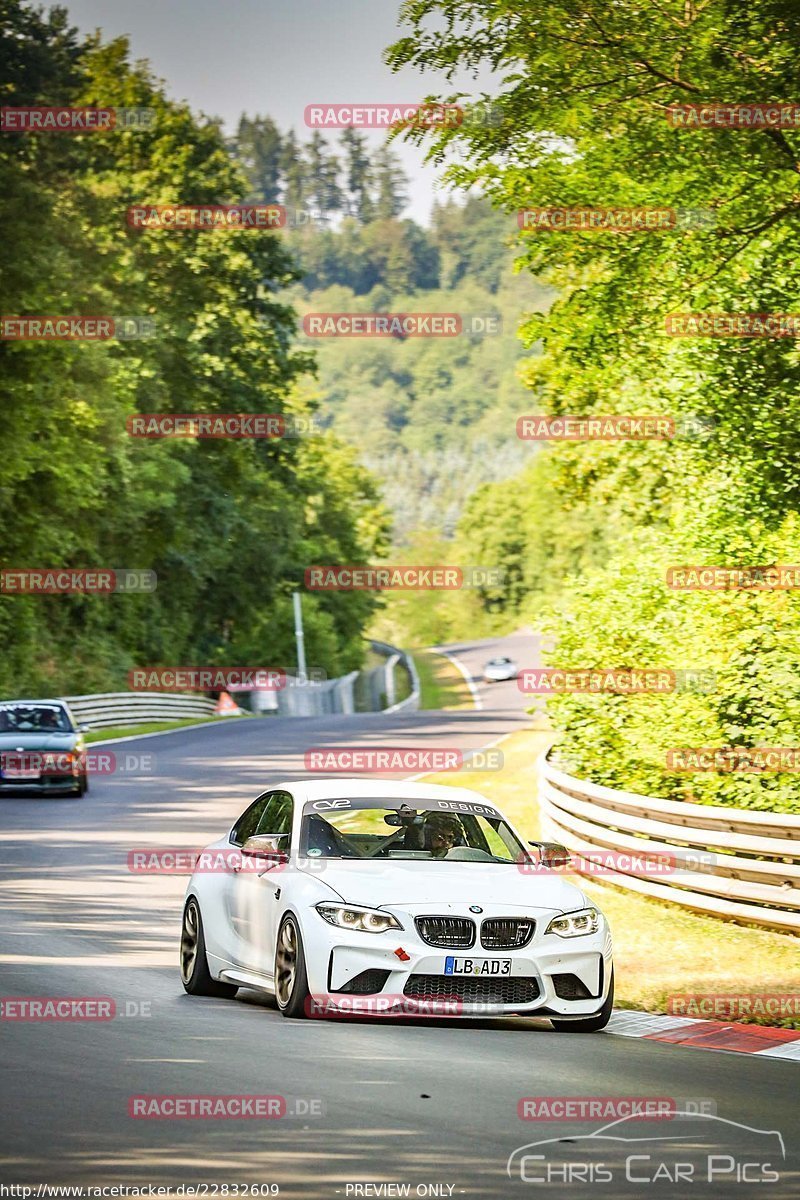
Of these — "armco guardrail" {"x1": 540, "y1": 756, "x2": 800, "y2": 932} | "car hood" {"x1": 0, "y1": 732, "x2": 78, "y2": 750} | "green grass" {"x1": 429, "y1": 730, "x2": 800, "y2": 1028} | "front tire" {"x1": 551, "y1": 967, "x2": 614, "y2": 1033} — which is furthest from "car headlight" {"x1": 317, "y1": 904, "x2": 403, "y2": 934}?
"car hood" {"x1": 0, "y1": 732, "x2": 78, "y2": 750}

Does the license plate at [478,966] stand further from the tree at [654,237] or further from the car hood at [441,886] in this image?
the tree at [654,237]

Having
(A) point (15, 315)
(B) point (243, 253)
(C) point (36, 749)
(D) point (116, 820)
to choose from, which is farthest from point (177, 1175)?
(B) point (243, 253)

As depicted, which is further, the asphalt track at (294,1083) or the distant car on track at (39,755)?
the distant car on track at (39,755)

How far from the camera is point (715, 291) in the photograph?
22578 millimetres

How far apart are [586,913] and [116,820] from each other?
15.7 meters

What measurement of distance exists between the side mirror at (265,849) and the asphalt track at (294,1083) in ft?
3.07

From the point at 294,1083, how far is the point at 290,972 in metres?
2.19

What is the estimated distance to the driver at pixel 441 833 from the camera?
11.4 metres

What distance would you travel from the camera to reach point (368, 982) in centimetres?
1005

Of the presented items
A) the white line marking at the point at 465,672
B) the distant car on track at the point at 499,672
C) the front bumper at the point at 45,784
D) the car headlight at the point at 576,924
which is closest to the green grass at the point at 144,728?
the front bumper at the point at 45,784

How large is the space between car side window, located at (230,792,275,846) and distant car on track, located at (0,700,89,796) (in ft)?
54.2

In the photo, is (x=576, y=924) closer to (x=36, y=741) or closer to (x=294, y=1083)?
(x=294, y=1083)

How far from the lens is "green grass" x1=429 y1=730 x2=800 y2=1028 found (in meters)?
12.5

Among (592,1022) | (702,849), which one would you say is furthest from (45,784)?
(592,1022)
